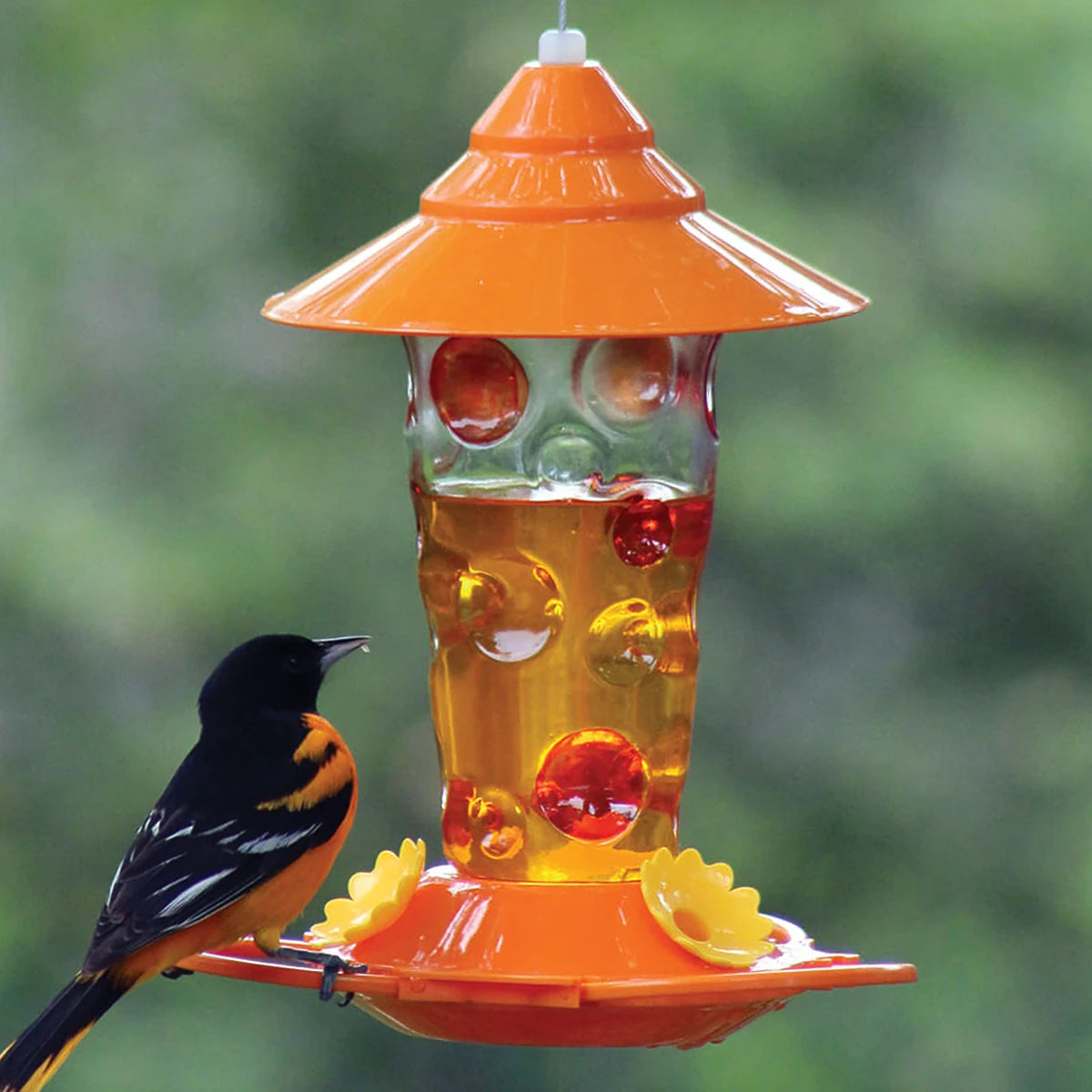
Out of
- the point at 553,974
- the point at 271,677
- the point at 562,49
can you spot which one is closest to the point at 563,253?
the point at 562,49

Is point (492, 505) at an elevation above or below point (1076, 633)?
above

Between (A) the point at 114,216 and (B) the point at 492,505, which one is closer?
(B) the point at 492,505

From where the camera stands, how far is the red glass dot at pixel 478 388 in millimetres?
3346

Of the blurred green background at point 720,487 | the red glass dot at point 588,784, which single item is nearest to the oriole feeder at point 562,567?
the red glass dot at point 588,784

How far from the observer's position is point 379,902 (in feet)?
10.7

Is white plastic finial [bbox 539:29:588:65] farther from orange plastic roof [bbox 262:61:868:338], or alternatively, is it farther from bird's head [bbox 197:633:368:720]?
bird's head [bbox 197:633:368:720]

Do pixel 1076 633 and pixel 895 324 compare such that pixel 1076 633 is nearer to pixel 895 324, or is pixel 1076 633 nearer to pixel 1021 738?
pixel 1021 738

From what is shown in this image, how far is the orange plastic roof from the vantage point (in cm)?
294

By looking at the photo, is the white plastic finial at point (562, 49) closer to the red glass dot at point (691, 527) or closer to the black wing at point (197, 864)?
the red glass dot at point (691, 527)

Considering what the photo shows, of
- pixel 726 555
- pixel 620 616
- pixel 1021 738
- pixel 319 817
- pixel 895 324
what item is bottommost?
pixel 1021 738

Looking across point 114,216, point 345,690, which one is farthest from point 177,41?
point 345,690

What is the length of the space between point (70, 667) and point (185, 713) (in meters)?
0.43

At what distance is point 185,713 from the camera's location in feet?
24.7

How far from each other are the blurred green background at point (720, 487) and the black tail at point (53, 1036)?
12.9 ft
